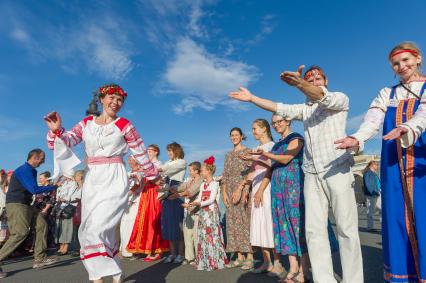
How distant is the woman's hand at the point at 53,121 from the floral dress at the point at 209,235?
2564mm

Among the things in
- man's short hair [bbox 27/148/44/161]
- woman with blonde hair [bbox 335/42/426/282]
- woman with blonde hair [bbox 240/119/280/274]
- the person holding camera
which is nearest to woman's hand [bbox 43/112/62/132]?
woman with blonde hair [bbox 240/119/280/274]

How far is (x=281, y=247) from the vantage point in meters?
3.73

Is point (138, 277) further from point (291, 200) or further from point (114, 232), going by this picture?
point (291, 200)

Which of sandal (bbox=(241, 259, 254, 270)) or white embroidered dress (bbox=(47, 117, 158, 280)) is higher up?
white embroidered dress (bbox=(47, 117, 158, 280))

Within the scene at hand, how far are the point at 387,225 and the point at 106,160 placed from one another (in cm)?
259

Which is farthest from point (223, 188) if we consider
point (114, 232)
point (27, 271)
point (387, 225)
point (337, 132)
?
point (27, 271)

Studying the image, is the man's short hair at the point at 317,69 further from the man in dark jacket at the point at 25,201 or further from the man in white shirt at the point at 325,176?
the man in dark jacket at the point at 25,201

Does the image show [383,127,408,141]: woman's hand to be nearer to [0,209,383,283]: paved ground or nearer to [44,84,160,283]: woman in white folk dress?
[0,209,383,283]: paved ground

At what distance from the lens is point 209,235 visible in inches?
196

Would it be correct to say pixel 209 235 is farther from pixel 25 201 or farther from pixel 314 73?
pixel 25 201

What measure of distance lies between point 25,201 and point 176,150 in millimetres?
2914

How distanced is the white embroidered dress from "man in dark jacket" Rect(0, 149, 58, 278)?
113 inches

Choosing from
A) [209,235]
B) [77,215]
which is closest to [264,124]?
[209,235]

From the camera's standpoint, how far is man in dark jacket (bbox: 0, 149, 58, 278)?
18.7 ft
